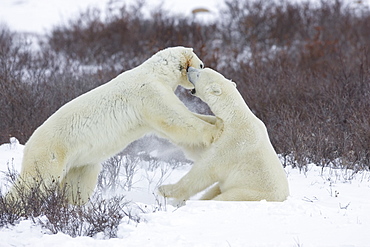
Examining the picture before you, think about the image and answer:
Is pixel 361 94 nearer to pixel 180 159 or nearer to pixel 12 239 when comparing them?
pixel 180 159

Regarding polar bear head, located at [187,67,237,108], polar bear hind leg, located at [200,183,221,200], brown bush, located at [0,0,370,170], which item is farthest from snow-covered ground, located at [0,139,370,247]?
brown bush, located at [0,0,370,170]

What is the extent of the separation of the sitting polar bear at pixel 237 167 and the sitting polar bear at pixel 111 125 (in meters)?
0.13

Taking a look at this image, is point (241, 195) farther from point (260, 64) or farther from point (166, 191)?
point (260, 64)

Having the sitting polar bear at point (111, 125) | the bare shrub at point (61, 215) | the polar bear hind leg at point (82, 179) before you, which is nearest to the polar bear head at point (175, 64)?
the sitting polar bear at point (111, 125)

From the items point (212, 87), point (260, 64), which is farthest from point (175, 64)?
point (260, 64)

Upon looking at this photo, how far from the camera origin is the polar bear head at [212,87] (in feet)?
12.8

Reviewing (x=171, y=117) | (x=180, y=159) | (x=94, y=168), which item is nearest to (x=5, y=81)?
(x=180, y=159)

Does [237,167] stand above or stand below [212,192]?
above

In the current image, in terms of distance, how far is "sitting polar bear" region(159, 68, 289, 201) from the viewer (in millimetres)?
3562

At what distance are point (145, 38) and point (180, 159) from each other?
239 inches

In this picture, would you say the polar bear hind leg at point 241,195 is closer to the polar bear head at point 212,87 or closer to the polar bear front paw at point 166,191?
the polar bear front paw at point 166,191

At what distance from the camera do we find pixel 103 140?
381cm

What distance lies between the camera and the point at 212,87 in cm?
395

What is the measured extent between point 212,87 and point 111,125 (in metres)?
0.82
